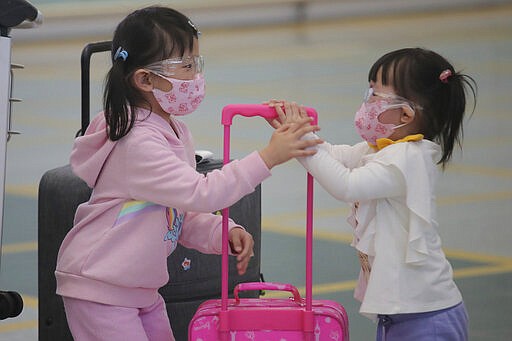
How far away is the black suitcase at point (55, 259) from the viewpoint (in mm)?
2959

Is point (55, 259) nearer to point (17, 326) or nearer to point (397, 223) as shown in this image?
point (17, 326)

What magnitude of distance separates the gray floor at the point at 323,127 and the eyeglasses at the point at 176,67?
132cm

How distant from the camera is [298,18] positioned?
11633 mm

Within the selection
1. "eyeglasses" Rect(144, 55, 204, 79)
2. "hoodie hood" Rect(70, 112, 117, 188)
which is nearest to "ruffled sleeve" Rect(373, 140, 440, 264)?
"eyeglasses" Rect(144, 55, 204, 79)

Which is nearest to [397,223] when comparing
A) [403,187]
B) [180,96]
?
[403,187]

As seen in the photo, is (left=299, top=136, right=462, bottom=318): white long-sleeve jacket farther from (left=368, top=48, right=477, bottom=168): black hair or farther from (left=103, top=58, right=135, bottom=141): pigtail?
(left=103, top=58, right=135, bottom=141): pigtail

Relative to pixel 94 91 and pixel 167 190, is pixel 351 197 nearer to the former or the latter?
pixel 167 190

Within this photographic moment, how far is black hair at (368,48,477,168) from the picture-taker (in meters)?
2.47

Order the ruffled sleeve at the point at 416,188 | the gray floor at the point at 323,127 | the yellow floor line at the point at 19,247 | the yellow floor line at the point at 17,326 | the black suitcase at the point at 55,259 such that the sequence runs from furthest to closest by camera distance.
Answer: the yellow floor line at the point at 19,247
the gray floor at the point at 323,127
the yellow floor line at the point at 17,326
the black suitcase at the point at 55,259
the ruffled sleeve at the point at 416,188

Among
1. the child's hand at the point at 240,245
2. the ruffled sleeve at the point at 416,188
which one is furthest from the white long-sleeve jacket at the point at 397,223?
the child's hand at the point at 240,245

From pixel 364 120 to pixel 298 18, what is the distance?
30.4 feet

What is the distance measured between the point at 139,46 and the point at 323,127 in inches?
166

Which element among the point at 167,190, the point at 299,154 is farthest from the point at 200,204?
the point at 299,154

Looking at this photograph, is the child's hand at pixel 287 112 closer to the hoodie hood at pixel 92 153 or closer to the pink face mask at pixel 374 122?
the pink face mask at pixel 374 122
